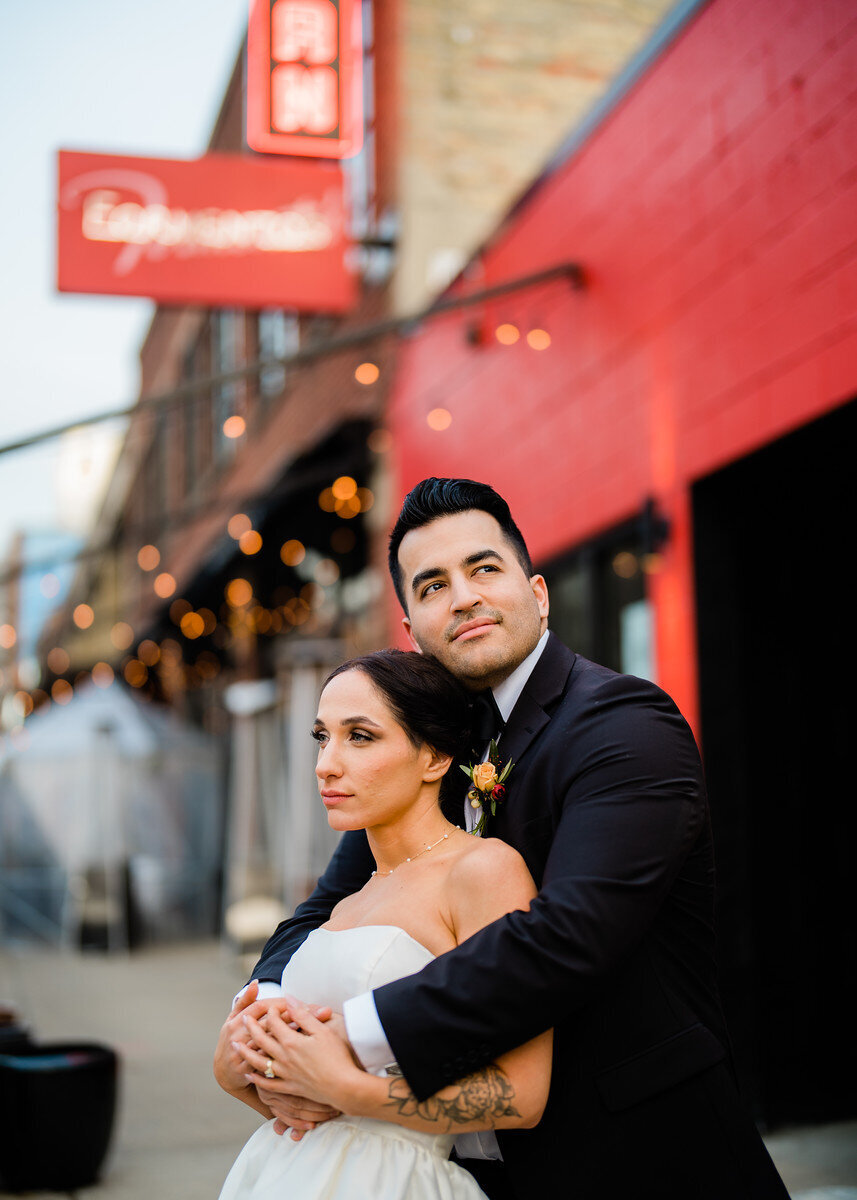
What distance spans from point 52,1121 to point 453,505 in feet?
12.8

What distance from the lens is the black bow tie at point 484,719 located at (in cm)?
251

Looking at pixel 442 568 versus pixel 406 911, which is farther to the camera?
pixel 442 568

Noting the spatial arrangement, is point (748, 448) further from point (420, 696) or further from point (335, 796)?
point (335, 796)

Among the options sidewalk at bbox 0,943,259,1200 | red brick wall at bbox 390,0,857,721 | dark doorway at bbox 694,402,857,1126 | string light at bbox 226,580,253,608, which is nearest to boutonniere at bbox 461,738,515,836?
red brick wall at bbox 390,0,857,721

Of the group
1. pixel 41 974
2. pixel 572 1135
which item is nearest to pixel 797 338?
pixel 572 1135

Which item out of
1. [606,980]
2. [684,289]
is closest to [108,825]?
[684,289]

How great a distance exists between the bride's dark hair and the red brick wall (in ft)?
8.75

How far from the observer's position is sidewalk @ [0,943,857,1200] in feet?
16.7

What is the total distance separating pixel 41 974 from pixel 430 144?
886 centimetres

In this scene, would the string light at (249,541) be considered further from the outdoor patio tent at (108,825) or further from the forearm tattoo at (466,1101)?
the forearm tattoo at (466,1101)

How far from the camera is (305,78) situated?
907cm

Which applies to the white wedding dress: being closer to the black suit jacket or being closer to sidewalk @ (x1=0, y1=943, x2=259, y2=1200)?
Answer: the black suit jacket

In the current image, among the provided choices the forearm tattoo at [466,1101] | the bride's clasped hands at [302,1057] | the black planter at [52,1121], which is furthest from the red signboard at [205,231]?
the forearm tattoo at [466,1101]

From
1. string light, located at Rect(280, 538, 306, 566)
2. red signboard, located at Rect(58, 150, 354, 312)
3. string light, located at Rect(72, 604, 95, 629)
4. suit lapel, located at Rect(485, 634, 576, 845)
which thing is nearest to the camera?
suit lapel, located at Rect(485, 634, 576, 845)
